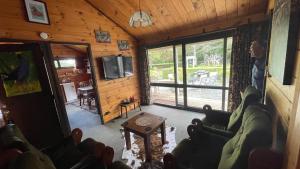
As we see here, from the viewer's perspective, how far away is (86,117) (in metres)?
4.07

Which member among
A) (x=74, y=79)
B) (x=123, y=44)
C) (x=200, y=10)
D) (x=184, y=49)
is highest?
(x=200, y=10)

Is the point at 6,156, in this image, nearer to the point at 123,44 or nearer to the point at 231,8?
the point at 123,44

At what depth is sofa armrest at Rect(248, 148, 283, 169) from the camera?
0.74m

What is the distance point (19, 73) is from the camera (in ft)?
7.46

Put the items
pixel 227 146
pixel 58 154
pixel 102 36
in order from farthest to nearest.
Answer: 1. pixel 102 36
2. pixel 58 154
3. pixel 227 146

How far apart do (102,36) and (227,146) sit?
3393 mm

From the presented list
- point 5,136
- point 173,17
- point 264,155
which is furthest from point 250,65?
point 5,136

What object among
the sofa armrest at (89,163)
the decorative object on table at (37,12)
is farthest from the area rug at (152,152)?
the decorative object on table at (37,12)

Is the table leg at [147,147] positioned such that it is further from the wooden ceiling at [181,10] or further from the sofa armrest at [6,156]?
the wooden ceiling at [181,10]

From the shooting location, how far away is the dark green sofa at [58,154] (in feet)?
2.81

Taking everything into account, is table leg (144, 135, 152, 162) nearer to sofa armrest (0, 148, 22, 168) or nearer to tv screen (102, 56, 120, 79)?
sofa armrest (0, 148, 22, 168)

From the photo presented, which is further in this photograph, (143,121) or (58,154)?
(143,121)

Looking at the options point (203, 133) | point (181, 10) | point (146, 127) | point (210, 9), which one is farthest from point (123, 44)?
point (203, 133)

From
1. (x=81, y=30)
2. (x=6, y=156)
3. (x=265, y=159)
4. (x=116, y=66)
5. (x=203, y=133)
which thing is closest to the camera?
(x=265, y=159)
